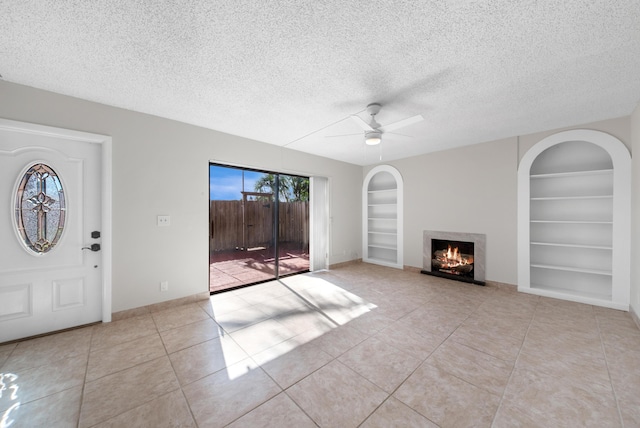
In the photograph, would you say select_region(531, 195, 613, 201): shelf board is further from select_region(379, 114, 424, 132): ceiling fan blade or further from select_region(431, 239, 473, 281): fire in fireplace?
select_region(379, 114, 424, 132): ceiling fan blade

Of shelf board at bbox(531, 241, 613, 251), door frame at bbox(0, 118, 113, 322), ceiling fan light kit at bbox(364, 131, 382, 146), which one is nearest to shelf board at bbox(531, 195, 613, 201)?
shelf board at bbox(531, 241, 613, 251)

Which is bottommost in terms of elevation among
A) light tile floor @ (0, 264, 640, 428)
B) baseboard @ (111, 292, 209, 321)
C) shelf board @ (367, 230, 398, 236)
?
light tile floor @ (0, 264, 640, 428)

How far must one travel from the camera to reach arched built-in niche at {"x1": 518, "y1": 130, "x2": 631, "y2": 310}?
309cm

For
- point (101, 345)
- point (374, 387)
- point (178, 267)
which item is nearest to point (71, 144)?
point (178, 267)

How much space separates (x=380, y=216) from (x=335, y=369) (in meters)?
4.49

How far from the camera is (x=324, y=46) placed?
1792 mm

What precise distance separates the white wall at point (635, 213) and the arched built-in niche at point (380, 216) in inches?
131

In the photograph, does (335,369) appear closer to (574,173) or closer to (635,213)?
(635,213)

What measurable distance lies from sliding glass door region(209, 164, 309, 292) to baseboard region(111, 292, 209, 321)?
686 mm

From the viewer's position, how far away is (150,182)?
302cm

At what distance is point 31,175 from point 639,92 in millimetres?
6449

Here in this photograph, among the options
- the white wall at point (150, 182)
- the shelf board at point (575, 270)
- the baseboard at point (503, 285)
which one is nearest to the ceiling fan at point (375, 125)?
the white wall at point (150, 182)

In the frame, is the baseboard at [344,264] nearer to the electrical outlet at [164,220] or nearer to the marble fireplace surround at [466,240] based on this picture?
the marble fireplace surround at [466,240]

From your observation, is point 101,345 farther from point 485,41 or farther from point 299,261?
point 485,41
